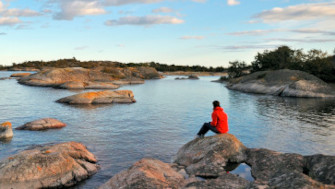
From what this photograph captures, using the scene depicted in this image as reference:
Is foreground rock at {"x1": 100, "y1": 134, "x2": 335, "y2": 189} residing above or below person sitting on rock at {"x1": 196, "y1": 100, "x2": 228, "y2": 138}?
below

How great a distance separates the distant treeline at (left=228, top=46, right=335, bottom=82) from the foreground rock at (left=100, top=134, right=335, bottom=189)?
5446 centimetres

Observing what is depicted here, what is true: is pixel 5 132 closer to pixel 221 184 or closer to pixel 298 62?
pixel 221 184

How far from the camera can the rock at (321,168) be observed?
826cm

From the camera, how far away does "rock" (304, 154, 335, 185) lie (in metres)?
8.26

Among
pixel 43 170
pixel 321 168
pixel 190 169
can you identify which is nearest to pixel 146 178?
pixel 190 169

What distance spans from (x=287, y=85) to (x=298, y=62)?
2041cm

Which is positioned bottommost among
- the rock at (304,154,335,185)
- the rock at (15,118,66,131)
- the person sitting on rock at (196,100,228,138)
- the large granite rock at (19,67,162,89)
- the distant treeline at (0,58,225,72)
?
the rock at (15,118,66,131)

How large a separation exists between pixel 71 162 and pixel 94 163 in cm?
184

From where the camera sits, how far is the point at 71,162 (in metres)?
11.1

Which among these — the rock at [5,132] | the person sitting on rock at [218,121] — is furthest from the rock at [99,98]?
the person sitting on rock at [218,121]

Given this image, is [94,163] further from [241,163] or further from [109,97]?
[109,97]

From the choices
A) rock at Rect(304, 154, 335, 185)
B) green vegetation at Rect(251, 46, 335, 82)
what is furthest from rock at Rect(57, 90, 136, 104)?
green vegetation at Rect(251, 46, 335, 82)

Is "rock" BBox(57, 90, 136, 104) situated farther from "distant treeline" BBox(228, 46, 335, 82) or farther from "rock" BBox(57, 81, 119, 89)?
"distant treeline" BBox(228, 46, 335, 82)

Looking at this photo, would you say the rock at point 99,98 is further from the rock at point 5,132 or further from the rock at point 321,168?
the rock at point 321,168
